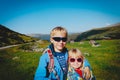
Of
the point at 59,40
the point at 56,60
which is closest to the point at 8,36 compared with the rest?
the point at 59,40

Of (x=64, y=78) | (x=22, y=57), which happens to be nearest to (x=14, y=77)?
(x=22, y=57)

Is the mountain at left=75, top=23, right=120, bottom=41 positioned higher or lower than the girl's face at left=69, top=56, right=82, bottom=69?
higher

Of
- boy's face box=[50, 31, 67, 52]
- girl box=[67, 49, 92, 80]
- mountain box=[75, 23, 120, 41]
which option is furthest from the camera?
mountain box=[75, 23, 120, 41]

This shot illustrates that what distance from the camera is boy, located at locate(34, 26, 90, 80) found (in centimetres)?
677

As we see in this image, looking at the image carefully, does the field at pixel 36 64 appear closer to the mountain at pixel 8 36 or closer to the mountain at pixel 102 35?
A: the mountain at pixel 8 36

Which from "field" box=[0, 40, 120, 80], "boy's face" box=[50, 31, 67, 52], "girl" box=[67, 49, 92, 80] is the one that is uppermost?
"boy's face" box=[50, 31, 67, 52]

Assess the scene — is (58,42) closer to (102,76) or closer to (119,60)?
(102,76)

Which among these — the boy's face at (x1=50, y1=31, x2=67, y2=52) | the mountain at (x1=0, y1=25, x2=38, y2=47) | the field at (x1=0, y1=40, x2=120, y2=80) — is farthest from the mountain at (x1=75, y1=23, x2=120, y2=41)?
the boy's face at (x1=50, y1=31, x2=67, y2=52)

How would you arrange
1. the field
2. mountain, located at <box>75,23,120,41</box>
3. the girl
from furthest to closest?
mountain, located at <box>75,23,120,41</box> < the field < the girl

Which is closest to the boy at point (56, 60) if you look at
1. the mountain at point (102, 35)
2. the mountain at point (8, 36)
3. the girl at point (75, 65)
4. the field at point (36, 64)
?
the girl at point (75, 65)

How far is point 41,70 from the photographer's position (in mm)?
6738

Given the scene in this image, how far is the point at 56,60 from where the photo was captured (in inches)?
286

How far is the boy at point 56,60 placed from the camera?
6770 millimetres

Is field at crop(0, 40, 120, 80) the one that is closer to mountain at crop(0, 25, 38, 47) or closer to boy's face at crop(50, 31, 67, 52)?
boy's face at crop(50, 31, 67, 52)
